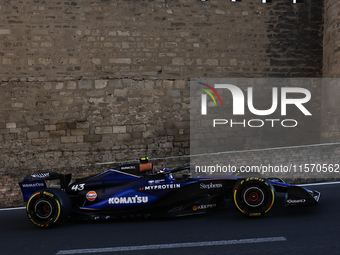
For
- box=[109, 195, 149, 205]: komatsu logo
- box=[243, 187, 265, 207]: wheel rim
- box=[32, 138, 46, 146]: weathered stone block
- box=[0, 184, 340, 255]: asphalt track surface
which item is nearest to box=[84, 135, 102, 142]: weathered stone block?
box=[32, 138, 46, 146]: weathered stone block

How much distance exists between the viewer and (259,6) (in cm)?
1015

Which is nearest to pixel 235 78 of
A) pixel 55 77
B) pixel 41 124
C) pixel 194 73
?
pixel 194 73

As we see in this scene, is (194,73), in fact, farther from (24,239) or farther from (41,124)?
(24,239)

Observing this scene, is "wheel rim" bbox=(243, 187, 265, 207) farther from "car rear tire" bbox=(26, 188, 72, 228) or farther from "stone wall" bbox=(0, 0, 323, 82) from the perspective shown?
"stone wall" bbox=(0, 0, 323, 82)

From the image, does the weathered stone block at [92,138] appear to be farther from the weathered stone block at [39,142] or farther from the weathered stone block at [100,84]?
the weathered stone block at [100,84]

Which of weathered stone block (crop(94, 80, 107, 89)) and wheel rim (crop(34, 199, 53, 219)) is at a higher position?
weathered stone block (crop(94, 80, 107, 89))

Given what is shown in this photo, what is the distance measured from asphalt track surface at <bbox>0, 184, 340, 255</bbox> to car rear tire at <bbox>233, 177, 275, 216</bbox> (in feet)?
0.51

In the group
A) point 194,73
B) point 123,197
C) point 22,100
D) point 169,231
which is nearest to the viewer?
point 169,231

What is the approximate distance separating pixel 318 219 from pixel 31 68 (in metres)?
8.56

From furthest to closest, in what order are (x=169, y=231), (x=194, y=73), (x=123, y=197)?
(x=194, y=73) < (x=123, y=197) < (x=169, y=231)

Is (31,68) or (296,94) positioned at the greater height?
(31,68)

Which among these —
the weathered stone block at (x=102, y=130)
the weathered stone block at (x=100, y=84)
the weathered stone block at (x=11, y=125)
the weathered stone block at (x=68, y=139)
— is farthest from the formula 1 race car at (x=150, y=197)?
the weathered stone block at (x=100, y=84)

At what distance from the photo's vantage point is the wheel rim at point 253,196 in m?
4.52

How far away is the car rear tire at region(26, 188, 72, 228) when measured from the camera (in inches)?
184
